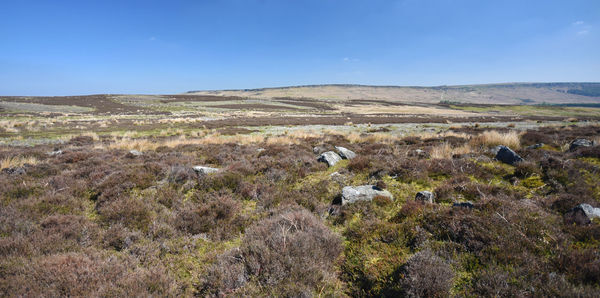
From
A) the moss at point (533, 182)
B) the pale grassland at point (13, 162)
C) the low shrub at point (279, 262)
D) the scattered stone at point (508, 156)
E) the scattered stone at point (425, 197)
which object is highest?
the scattered stone at point (508, 156)

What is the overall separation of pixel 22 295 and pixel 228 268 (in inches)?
94.4

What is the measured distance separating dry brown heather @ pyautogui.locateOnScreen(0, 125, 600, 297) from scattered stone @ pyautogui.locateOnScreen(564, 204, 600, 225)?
4.7 inches

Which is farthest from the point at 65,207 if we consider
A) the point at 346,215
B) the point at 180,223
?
the point at 346,215

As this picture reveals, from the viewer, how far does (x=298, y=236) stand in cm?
400

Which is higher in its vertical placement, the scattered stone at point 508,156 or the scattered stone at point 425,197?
the scattered stone at point 508,156

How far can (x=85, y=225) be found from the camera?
4.88 metres

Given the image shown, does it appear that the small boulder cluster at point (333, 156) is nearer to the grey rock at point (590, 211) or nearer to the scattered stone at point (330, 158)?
the scattered stone at point (330, 158)

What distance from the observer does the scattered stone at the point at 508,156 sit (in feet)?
27.0

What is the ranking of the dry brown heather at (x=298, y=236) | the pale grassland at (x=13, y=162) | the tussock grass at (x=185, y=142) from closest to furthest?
the dry brown heather at (x=298, y=236) < the pale grassland at (x=13, y=162) < the tussock grass at (x=185, y=142)

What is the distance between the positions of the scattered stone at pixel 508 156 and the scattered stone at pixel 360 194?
5.54m

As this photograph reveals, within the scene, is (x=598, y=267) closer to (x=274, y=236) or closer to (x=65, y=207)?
(x=274, y=236)

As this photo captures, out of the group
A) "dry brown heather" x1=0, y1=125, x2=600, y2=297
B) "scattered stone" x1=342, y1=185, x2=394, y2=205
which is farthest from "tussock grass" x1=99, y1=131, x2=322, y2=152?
"scattered stone" x1=342, y1=185, x2=394, y2=205

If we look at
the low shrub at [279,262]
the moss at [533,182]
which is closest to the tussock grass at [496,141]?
the moss at [533,182]

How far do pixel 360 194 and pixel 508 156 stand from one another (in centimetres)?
649
